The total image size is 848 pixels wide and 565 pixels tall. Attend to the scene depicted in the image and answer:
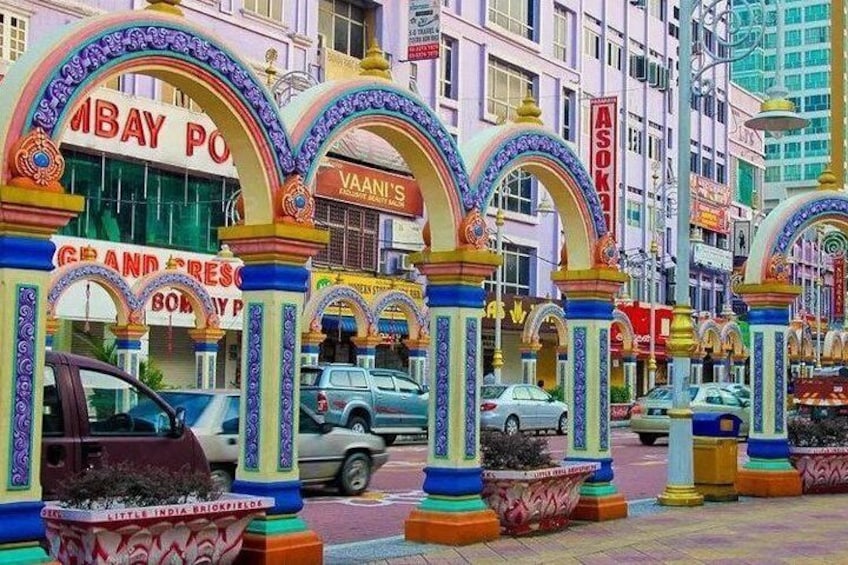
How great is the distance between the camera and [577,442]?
1369 centimetres

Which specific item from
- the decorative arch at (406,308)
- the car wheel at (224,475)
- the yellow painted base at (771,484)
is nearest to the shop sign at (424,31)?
the decorative arch at (406,308)

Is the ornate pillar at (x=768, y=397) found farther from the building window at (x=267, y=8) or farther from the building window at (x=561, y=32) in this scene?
the building window at (x=561, y=32)

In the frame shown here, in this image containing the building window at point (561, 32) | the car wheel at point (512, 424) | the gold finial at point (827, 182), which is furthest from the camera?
the building window at point (561, 32)

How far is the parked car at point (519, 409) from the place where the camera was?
→ 28.2m

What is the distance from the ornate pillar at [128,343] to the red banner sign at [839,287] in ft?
147

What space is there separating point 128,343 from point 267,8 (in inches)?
433

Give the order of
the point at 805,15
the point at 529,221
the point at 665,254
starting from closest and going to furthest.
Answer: the point at 529,221 < the point at 665,254 < the point at 805,15

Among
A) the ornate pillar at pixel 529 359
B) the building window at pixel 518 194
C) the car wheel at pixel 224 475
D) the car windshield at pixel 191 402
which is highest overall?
the building window at pixel 518 194

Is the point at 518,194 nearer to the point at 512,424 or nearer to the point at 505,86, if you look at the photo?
the point at 505,86

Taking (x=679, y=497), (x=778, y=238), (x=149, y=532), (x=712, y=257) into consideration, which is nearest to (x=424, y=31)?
(x=778, y=238)

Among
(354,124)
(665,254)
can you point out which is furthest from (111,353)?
(665,254)

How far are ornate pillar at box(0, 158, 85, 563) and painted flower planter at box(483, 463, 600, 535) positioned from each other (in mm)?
5096

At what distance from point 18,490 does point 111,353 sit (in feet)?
60.8

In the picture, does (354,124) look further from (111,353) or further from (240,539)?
(111,353)
